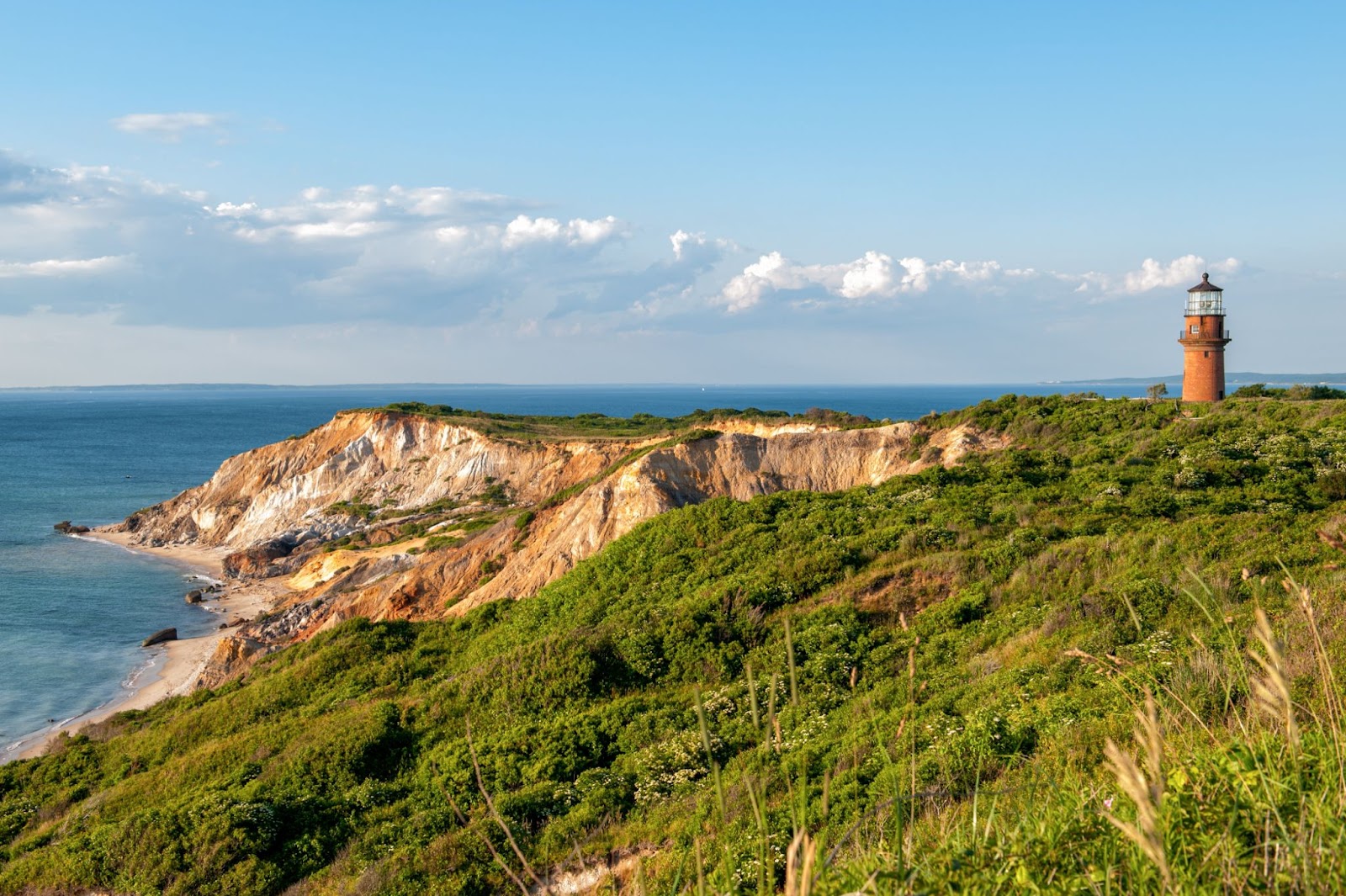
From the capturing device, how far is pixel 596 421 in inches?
2867

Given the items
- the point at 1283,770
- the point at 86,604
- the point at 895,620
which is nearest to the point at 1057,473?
the point at 895,620

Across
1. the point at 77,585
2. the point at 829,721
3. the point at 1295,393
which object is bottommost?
the point at 77,585

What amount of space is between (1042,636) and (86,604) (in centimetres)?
4757

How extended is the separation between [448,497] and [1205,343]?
42478 mm

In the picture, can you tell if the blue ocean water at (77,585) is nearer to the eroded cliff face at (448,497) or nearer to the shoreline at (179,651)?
the shoreline at (179,651)

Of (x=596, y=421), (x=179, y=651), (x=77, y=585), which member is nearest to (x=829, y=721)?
(x=179, y=651)

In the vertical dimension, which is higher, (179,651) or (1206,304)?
(1206,304)

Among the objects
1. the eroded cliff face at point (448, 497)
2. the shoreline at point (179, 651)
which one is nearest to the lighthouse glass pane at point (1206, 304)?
the eroded cliff face at point (448, 497)

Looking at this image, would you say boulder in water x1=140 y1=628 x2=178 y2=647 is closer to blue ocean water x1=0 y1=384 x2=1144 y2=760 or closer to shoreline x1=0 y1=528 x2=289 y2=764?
shoreline x1=0 y1=528 x2=289 y2=764

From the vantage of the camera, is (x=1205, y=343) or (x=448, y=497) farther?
(x=448, y=497)

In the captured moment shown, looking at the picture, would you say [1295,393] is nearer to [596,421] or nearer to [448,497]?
[448,497]

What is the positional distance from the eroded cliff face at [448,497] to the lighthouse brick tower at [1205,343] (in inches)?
382

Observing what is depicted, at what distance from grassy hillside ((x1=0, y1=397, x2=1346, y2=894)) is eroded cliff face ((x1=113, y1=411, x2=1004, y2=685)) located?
28.0 feet

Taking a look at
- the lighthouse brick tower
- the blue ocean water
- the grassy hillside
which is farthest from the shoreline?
the lighthouse brick tower
